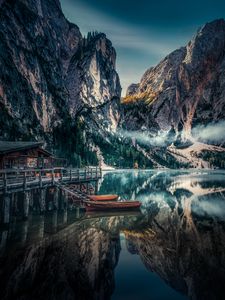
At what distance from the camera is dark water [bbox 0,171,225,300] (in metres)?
14.2

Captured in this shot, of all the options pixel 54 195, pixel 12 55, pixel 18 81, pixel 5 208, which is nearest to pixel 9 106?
pixel 18 81

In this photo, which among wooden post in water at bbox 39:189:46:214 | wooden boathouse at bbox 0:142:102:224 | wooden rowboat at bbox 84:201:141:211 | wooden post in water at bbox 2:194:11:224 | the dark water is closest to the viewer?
the dark water

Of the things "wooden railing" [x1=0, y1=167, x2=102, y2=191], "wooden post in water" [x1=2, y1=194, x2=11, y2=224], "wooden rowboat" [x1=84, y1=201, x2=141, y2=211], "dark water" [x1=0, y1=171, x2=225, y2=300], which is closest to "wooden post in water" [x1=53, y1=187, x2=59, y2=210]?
"wooden railing" [x1=0, y1=167, x2=102, y2=191]

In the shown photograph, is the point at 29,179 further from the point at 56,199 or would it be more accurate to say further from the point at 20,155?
the point at 20,155

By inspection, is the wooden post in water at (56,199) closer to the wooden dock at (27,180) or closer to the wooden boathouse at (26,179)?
the wooden boathouse at (26,179)

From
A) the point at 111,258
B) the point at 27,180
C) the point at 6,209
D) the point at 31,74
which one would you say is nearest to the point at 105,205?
the point at 27,180

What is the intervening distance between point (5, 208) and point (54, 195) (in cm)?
885

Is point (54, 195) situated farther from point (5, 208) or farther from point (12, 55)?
point (12, 55)

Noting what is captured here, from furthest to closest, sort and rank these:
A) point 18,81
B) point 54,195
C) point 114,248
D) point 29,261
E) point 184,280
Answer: point 18,81 < point 54,195 < point 114,248 < point 29,261 < point 184,280

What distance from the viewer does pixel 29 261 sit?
55.7 feet

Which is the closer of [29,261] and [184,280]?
[184,280]

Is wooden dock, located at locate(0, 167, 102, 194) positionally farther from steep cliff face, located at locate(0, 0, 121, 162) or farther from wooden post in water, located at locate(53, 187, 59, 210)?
steep cliff face, located at locate(0, 0, 121, 162)

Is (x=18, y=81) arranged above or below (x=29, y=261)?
above

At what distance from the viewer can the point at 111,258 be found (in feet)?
61.1
